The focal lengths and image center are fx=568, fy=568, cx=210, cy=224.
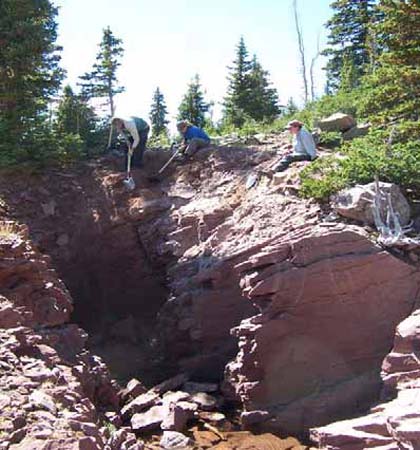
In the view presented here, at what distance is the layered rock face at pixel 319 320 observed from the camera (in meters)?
9.74

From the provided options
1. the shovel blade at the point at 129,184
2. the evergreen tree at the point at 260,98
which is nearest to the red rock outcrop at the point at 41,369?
the shovel blade at the point at 129,184

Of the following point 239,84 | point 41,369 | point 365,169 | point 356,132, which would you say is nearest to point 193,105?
point 239,84

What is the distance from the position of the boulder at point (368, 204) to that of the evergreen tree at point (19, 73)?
29.0ft

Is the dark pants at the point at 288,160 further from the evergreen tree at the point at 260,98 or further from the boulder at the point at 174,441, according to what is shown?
the evergreen tree at the point at 260,98

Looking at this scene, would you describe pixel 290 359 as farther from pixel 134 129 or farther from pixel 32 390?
pixel 134 129

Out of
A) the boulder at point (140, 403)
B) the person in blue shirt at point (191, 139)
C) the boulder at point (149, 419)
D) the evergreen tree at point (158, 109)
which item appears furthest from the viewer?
the evergreen tree at point (158, 109)

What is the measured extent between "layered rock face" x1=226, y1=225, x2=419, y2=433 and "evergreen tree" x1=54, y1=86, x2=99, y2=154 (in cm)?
847

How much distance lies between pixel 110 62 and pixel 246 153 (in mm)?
17317

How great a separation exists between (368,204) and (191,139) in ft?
21.5

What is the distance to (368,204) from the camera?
1028 cm

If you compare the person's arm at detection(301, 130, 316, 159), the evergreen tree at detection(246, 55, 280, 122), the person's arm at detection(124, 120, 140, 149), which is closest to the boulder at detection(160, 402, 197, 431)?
the person's arm at detection(301, 130, 316, 159)

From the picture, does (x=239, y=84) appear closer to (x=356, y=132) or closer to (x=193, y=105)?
(x=193, y=105)

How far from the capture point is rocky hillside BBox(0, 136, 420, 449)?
9812 mm

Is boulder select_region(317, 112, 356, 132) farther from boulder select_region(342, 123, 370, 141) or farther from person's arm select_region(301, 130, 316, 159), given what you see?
person's arm select_region(301, 130, 316, 159)
